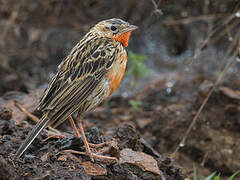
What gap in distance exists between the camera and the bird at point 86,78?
16.1ft

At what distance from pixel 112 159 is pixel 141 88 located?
15.1 feet

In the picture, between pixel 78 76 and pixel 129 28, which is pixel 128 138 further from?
pixel 129 28

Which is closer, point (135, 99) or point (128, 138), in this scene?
point (128, 138)

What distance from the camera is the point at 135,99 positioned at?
8.58 meters

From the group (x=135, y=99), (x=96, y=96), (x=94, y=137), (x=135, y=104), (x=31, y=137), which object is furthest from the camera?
(x=135, y=99)

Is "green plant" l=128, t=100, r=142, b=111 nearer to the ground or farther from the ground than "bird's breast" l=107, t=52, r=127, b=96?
nearer to the ground

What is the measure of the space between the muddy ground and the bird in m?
0.38

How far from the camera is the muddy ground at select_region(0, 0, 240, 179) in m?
4.71

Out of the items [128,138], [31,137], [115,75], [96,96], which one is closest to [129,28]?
[115,75]

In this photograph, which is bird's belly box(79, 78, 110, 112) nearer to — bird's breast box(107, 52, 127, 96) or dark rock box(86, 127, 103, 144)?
bird's breast box(107, 52, 127, 96)

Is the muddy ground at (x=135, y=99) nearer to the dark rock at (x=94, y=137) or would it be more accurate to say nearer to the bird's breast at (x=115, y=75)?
the dark rock at (x=94, y=137)

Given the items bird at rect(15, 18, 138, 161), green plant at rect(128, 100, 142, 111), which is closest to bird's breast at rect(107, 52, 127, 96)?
bird at rect(15, 18, 138, 161)

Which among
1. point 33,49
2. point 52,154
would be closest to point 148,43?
point 33,49

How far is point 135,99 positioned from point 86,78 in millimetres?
3458
